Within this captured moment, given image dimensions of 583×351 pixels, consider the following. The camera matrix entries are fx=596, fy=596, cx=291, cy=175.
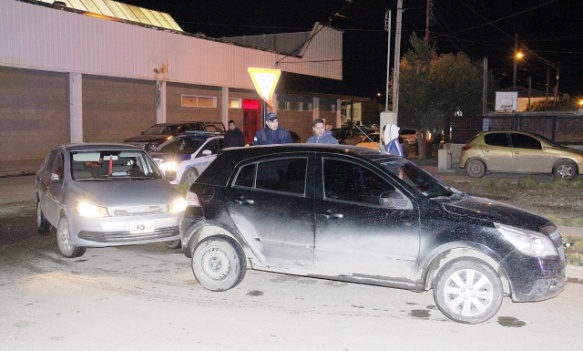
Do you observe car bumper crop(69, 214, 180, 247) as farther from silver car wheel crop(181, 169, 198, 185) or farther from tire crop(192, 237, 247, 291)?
silver car wheel crop(181, 169, 198, 185)

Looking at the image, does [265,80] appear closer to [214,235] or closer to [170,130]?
[214,235]

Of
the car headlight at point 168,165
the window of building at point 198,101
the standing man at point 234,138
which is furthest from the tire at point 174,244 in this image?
the window of building at point 198,101

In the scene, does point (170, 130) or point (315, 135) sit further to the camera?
point (170, 130)

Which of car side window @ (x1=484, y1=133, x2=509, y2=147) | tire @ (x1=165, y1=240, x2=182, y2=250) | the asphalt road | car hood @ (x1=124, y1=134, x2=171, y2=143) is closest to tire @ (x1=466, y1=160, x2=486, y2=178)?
car side window @ (x1=484, y1=133, x2=509, y2=147)

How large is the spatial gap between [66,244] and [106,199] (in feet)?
3.06

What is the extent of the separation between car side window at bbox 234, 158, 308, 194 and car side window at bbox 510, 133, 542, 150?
48.2 ft

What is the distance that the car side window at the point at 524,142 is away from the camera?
19.3 m

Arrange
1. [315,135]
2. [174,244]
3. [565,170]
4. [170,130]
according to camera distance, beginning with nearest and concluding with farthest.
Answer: [174,244] < [315,135] < [565,170] < [170,130]

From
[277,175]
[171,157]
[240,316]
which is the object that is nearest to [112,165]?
[277,175]

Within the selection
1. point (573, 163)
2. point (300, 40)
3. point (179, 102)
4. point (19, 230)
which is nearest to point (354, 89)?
point (300, 40)

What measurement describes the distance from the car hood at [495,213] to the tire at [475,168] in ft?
46.3

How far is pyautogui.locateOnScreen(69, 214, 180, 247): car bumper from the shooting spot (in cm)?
809

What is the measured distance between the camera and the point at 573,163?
18.9 m

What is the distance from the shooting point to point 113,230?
8109mm
